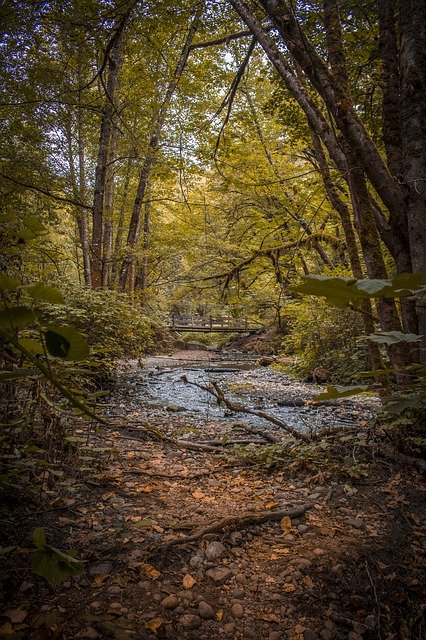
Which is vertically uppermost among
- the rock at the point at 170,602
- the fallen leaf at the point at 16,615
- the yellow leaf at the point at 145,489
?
→ the fallen leaf at the point at 16,615

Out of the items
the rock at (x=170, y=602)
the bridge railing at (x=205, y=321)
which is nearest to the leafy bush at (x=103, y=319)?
the rock at (x=170, y=602)

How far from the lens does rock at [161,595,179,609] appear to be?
1571 millimetres

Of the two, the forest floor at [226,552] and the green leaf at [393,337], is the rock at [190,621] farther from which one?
the green leaf at [393,337]

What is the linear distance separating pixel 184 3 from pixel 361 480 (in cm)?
570

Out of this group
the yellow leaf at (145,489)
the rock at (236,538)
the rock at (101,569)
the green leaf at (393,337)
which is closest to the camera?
the green leaf at (393,337)

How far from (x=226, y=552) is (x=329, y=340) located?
24.9ft

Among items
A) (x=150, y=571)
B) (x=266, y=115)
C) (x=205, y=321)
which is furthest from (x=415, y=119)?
(x=205, y=321)

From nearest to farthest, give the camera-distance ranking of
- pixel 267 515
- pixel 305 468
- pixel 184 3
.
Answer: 1. pixel 267 515
2. pixel 305 468
3. pixel 184 3

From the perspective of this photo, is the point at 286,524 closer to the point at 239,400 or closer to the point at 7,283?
the point at 7,283

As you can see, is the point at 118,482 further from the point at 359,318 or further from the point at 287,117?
the point at 359,318

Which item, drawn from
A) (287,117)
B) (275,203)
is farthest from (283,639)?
(275,203)

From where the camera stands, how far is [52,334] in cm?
71

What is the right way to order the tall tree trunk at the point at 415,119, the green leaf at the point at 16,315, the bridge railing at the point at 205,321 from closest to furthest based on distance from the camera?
the green leaf at the point at 16,315
the tall tree trunk at the point at 415,119
the bridge railing at the point at 205,321

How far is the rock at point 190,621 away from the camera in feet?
4.84
